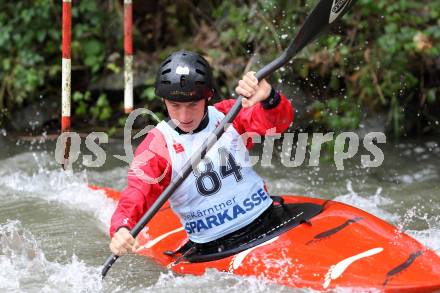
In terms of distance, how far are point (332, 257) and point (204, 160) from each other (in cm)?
76

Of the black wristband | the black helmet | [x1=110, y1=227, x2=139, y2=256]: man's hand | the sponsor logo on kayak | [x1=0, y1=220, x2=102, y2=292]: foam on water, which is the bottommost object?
[x1=0, y1=220, x2=102, y2=292]: foam on water

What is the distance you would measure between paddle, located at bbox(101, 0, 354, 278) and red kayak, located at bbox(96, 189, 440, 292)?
46 cm

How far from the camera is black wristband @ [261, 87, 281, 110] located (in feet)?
10.7

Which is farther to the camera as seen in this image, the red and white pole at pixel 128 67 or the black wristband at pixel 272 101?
the red and white pole at pixel 128 67

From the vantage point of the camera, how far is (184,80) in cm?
328

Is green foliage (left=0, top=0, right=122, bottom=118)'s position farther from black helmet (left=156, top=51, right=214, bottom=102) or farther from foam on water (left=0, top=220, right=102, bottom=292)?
black helmet (left=156, top=51, right=214, bottom=102)

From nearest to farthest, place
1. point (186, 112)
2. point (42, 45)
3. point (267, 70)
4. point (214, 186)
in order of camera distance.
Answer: point (267, 70)
point (186, 112)
point (214, 186)
point (42, 45)

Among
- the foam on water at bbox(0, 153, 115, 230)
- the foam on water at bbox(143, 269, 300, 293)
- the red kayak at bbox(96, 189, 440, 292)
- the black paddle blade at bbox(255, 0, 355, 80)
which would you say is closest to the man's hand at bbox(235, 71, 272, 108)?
the black paddle blade at bbox(255, 0, 355, 80)

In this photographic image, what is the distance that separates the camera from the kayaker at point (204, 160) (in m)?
3.28

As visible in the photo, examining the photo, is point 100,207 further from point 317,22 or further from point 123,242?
point 317,22

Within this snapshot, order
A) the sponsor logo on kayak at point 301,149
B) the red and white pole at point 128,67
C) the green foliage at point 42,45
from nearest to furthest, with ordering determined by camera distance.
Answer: the red and white pole at point 128,67, the sponsor logo on kayak at point 301,149, the green foliage at point 42,45

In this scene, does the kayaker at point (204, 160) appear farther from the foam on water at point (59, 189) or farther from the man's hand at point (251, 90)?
the foam on water at point (59, 189)

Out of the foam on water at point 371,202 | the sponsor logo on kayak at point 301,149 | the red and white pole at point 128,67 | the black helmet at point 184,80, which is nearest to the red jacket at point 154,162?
the black helmet at point 184,80

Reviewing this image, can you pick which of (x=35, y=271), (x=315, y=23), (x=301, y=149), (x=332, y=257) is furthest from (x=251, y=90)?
(x=301, y=149)
